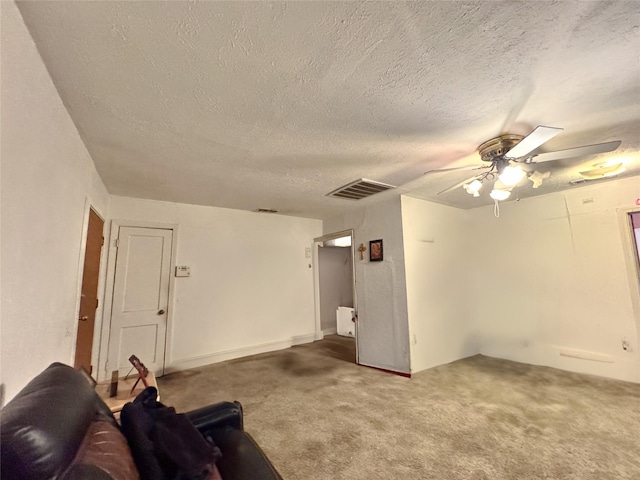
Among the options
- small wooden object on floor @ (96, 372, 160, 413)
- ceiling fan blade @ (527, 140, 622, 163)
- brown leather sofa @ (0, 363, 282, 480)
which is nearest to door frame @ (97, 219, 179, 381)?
small wooden object on floor @ (96, 372, 160, 413)

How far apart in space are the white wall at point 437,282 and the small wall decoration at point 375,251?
41 cm

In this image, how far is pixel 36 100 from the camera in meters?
1.35

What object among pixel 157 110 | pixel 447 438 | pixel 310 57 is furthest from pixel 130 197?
pixel 447 438

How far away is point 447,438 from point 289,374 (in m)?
2.04

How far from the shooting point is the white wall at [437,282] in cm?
372

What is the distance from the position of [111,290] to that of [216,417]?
285 centimetres

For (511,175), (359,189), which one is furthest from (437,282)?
(511,175)

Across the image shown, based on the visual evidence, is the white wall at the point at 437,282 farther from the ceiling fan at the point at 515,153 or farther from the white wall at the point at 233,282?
the white wall at the point at 233,282

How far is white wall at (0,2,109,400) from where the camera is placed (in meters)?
1.12

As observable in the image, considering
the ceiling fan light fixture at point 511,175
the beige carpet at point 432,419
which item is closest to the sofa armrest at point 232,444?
the beige carpet at point 432,419

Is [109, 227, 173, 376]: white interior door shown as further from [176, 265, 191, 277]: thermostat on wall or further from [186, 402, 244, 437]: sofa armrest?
[186, 402, 244, 437]: sofa armrest

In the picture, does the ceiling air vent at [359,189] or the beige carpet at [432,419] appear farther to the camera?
the ceiling air vent at [359,189]

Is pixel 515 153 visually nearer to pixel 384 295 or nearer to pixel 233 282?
pixel 384 295

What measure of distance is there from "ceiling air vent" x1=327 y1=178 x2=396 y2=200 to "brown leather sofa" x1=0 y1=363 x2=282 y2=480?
8.81ft
